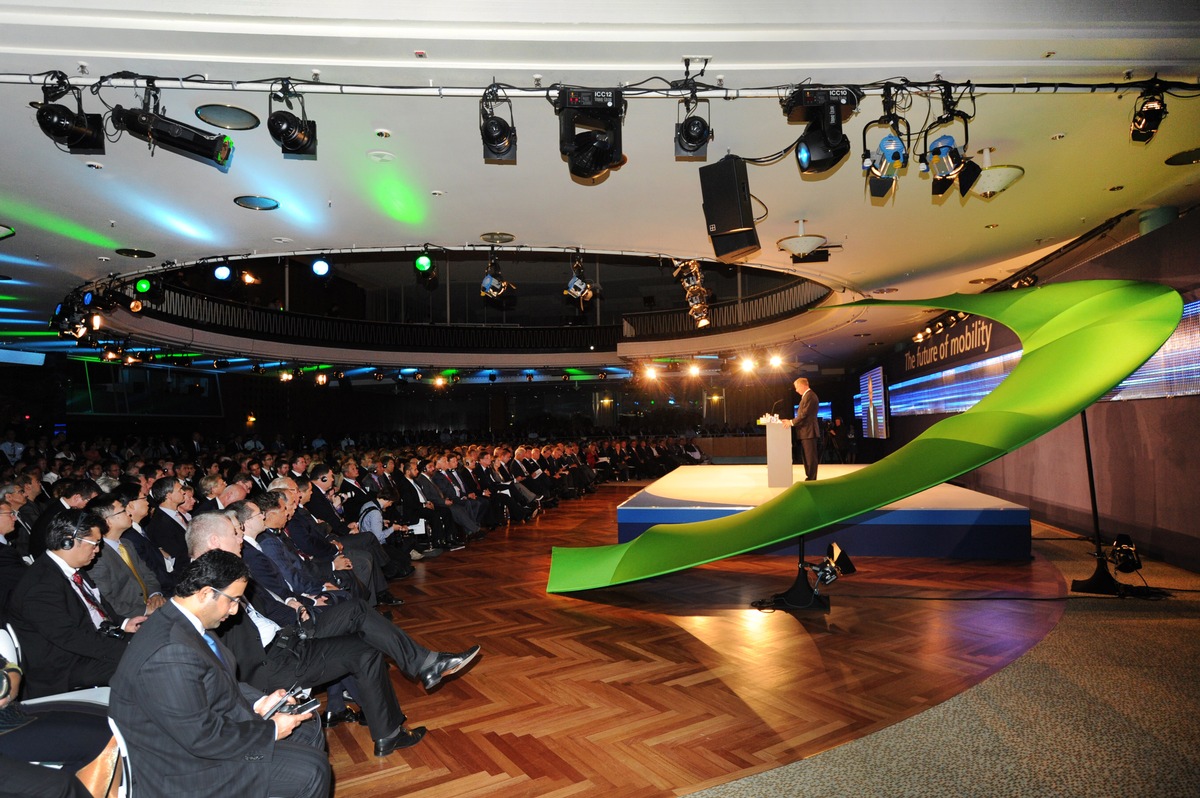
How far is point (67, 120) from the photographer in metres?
3.54

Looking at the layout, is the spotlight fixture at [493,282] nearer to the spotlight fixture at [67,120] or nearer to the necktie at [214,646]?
the spotlight fixture at [67,120]

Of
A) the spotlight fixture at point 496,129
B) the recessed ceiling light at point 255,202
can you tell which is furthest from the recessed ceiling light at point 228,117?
the spotlight fixture at point 496,129

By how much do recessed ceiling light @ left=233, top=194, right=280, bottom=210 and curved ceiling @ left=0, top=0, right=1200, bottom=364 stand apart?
12 cm

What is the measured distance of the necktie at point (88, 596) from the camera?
9.41 ft

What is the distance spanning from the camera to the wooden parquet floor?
2676 millimetres

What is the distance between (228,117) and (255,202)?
1431 millimetres

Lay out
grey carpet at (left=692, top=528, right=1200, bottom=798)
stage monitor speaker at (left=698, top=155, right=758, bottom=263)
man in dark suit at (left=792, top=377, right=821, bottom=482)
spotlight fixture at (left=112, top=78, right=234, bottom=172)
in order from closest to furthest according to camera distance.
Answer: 1. grey carpet at (left=692, top=528, right=1200, bottom=798)
2. spotlight fixture at (left=112, top=78, right=234, bottom=172)
3. stage monitor speaker at (left=698, top=155, right=758, bottom=263)
4. man in dark suit at (left=792, top=377, right=821, bottom=482)

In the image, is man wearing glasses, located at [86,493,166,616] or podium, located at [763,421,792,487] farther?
podium, located at [763,421,792,487]

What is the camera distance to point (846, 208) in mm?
5574

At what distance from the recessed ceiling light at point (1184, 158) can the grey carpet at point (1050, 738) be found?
298cm

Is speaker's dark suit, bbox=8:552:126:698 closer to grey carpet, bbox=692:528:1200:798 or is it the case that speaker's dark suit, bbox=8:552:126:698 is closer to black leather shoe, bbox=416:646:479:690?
black leather shoe, bbox=416:646:479:690

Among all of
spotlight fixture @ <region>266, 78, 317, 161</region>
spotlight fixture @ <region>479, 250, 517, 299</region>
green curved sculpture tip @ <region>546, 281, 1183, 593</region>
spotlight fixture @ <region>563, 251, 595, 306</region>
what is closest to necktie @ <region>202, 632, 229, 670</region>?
green curved sculpture tip @ <region>546, 281, 1183, 593</region>

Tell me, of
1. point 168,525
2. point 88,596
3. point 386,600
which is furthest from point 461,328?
point 88,596

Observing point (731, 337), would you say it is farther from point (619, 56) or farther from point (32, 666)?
point (32, 666)
